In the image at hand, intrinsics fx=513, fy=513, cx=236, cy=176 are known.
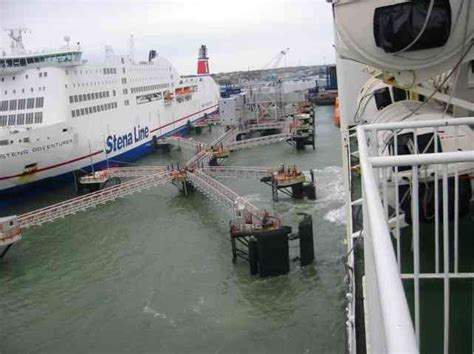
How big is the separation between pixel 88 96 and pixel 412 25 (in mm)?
27509

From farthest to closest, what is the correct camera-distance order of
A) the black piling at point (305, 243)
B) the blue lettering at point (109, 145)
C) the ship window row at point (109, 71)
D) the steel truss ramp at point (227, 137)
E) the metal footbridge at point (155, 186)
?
the steel truss ramp at point (227, 137) < the ship window row at point (109, 71) < the blue lettering at point (109, 145) < the metal footbridge at point (155, 186) < the black piling at point (305, 243)

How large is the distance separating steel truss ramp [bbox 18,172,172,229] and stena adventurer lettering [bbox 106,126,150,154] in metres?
9.44

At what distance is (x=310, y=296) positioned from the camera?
12.6 metres

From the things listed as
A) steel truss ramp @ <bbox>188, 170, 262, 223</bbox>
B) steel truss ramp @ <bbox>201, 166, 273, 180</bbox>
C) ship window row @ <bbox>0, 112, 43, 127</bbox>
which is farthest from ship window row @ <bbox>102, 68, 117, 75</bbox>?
steel truss ramp @ <bbox>188, 170, 262, 223</bbox>

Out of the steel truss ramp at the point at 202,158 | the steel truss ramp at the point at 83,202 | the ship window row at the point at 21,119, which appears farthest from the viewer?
the ship window row at the point at 21,119

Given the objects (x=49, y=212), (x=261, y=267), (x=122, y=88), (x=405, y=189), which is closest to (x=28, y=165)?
(x=49, y=212)

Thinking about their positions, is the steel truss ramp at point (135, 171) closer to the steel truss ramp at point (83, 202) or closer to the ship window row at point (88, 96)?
the steel truss ramp at point (83, 202)

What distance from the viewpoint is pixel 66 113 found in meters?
27.6

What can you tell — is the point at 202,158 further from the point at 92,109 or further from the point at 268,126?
the point at 268,126

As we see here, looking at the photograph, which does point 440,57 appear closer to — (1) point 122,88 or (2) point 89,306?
(2) point 89,306

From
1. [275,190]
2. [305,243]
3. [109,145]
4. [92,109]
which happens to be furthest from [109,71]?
[305,243]

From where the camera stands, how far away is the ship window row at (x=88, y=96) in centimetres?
2872

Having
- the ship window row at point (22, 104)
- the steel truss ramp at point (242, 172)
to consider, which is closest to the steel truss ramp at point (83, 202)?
the steel truss ramp at point (242, 172)

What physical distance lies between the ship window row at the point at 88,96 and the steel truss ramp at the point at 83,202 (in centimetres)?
863
